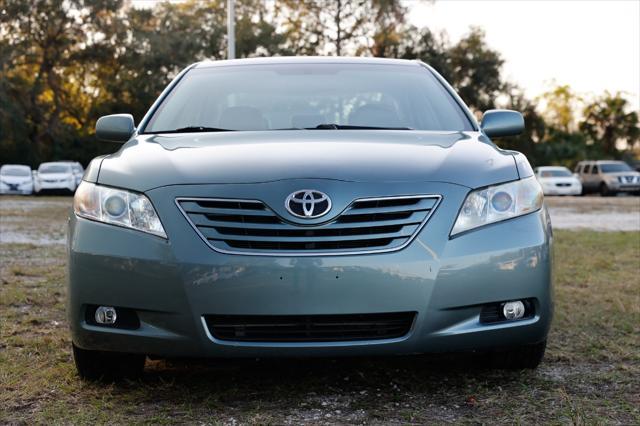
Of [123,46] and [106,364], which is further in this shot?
[123,46]

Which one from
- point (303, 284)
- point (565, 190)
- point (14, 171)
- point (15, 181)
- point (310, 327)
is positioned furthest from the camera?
point (565, 190)

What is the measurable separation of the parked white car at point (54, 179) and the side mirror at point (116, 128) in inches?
1156

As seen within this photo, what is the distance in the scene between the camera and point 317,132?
374 cm

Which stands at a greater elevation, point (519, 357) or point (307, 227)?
point (307, 227)

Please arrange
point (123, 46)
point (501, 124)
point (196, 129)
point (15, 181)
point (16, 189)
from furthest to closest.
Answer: point (123, 46)
point (16, 189)
point (15, 181)
point (501, 124)
point (196, 129)

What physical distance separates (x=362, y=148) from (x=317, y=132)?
1.28 ft

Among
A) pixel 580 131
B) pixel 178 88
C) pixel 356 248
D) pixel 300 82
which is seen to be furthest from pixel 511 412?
pixel 580 131

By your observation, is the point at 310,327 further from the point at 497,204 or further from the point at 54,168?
the point at 54,168

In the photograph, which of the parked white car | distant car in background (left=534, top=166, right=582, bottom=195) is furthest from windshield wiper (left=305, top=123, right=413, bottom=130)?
distant car in background (left=534, top=166, right=582, bottom=195)

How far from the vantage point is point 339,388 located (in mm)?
3385

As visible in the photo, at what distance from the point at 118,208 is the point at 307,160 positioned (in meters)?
0.72

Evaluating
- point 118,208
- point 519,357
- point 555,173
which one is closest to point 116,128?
point 118,208

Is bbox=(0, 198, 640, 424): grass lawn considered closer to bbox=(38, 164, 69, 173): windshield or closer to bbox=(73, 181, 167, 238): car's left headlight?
bbox=(73, 181, 167, 238): car's left headlight

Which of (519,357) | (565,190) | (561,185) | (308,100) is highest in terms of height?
(308,100)
